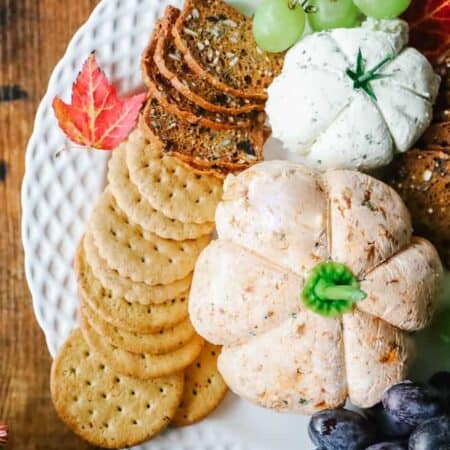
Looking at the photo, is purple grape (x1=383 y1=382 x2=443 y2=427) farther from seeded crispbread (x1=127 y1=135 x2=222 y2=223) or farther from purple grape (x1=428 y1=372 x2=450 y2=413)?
seeded crispbread (x1=127 y1=135 x2=222 y2=223)

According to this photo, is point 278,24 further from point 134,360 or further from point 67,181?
point 134,360

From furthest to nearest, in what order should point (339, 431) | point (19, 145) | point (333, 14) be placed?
point (19, 145) < point (333, 14) < point (339, 431)

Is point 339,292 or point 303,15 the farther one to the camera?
point 303,15

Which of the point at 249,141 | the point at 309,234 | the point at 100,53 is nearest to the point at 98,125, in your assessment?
the point at 100,53

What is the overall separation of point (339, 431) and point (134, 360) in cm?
39

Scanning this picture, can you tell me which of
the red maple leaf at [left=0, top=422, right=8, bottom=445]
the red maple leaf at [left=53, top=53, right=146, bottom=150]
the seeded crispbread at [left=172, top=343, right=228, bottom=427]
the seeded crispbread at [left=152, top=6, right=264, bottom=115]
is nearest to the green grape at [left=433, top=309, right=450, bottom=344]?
the seeded crispbread at [left=172, top=343, right=228, bottom=427]

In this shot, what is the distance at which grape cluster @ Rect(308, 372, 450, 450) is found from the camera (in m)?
1.46

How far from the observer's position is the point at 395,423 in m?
1.54

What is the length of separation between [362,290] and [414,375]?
0.29m

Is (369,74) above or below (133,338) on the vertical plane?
above

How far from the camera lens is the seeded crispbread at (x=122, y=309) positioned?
1.65 meters

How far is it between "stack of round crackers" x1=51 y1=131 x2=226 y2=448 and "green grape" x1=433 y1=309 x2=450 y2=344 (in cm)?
43

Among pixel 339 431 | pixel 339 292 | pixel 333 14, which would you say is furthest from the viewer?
pixel 333 14

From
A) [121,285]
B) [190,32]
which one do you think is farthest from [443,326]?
[190,32]
